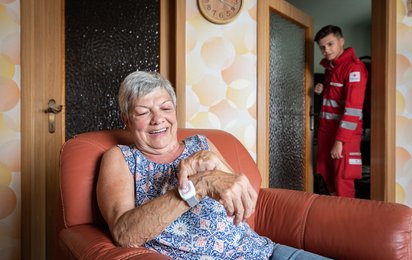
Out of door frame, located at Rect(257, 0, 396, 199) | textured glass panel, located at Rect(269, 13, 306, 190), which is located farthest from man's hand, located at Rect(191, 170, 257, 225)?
textured glass panel, located at Rect(269, 13, 306, 190)

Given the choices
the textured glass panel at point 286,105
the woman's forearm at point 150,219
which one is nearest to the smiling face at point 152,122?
the woman's forearm at point 150,219

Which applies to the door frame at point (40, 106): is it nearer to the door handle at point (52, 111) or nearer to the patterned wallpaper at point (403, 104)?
the door handle at point (52, 111)

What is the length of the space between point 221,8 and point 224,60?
12.4 inches

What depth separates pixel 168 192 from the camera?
96cm

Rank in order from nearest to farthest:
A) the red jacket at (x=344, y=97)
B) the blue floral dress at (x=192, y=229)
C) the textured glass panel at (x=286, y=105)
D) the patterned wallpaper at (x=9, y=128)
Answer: the blue floral dress at (x=192, y=229) → the patterned wallpaper at (x=9, y=128) → the red jacket at (x=344, y=97) → the textured glass panel at (x=286, y=105)

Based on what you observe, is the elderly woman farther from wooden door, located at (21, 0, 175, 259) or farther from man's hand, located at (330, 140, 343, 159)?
man's hand, located at (330, 140, 343, 159)

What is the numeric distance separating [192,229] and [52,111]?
112cm

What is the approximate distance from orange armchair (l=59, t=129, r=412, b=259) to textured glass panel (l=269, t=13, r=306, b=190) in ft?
3.69

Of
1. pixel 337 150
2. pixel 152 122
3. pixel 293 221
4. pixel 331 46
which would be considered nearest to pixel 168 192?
pixel 152 122

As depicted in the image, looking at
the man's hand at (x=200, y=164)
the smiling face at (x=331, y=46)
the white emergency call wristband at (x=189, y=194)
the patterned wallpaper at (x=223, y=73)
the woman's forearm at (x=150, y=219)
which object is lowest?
the woman's forearm at (x=150, y=219)

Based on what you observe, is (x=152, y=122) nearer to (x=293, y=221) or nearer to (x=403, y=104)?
(x=293, y=221)

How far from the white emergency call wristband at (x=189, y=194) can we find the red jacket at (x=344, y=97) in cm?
173

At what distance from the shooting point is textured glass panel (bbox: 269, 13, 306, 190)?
2508 millimetres

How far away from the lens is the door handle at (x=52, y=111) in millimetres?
1797
